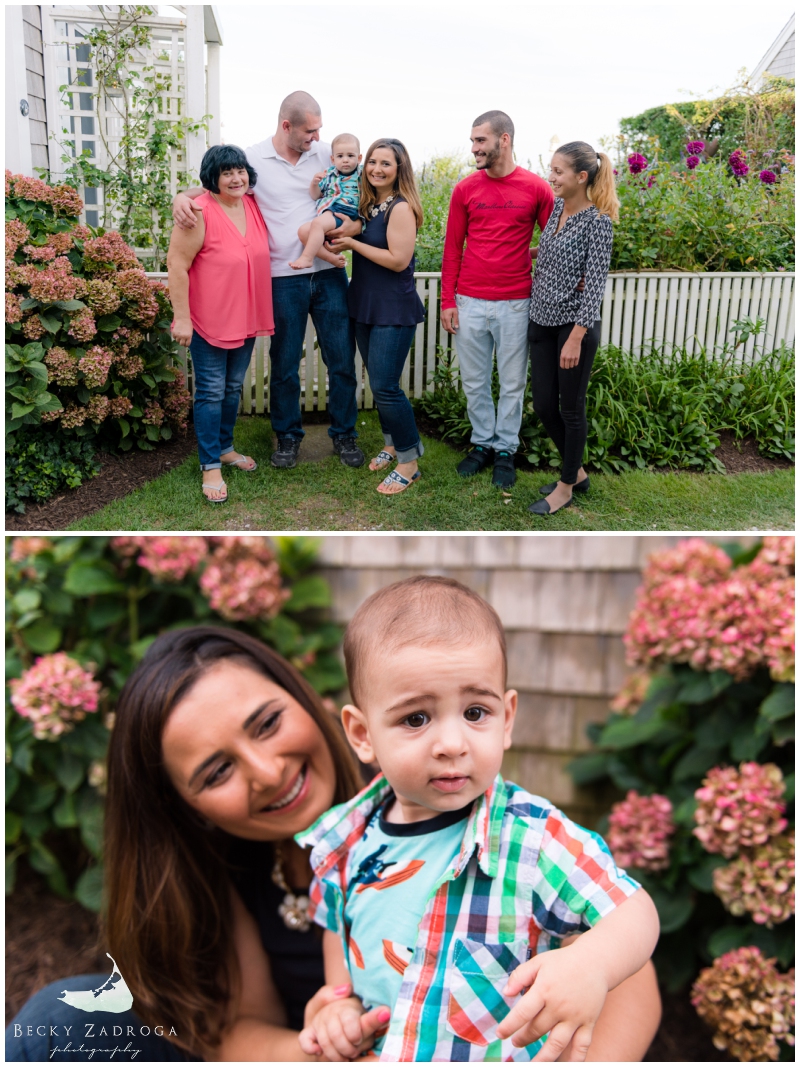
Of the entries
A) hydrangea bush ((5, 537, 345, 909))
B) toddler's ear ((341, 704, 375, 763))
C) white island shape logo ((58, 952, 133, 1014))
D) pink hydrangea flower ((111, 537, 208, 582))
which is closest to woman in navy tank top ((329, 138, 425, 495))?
hydrangea bush ((5, 537, 345, 909))

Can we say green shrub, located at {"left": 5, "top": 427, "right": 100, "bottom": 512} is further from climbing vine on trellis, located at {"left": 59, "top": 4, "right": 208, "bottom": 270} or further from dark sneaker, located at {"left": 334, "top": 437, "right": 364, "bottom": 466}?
climbing vine on trellis, located at {"left": 59, "top": 4, "right": 208, "bottom": 270}

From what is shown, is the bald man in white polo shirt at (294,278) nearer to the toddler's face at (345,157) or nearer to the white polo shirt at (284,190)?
the white polo shirt at (284,190)

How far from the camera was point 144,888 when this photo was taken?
195 centimetres

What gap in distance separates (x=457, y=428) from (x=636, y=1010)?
12.5 ft

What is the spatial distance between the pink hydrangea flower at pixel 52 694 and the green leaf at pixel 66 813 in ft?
0.88

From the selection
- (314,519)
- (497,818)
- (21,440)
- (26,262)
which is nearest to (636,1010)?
(497,818)

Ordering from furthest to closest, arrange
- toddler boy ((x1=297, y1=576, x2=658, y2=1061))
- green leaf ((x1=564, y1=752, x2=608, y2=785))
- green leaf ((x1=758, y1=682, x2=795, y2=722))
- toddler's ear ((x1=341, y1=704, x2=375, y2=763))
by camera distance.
Answer: green leaf ((x1=564, y1=752, x2=608, y2=785)) → green leaf ((x1=758, y1=682, x2=795, y2=722)) → toddler's ear ((x1=341, y1=704, x2=375, y2=763)) → toddler boy ((x1=297, y1=576, x2=658, y2=1061))

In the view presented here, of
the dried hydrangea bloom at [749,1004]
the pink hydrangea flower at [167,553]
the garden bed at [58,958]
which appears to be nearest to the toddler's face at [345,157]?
the pink hydrangea flower at [167,553]

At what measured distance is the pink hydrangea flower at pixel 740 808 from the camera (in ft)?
7.37

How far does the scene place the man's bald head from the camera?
12.5 feet

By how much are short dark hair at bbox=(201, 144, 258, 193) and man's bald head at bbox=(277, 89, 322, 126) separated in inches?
13.2

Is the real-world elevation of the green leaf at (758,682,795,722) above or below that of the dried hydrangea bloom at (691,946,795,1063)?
above

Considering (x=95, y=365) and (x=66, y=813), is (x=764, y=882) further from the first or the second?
(x=95, y=365)

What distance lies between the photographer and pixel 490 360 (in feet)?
14.2
